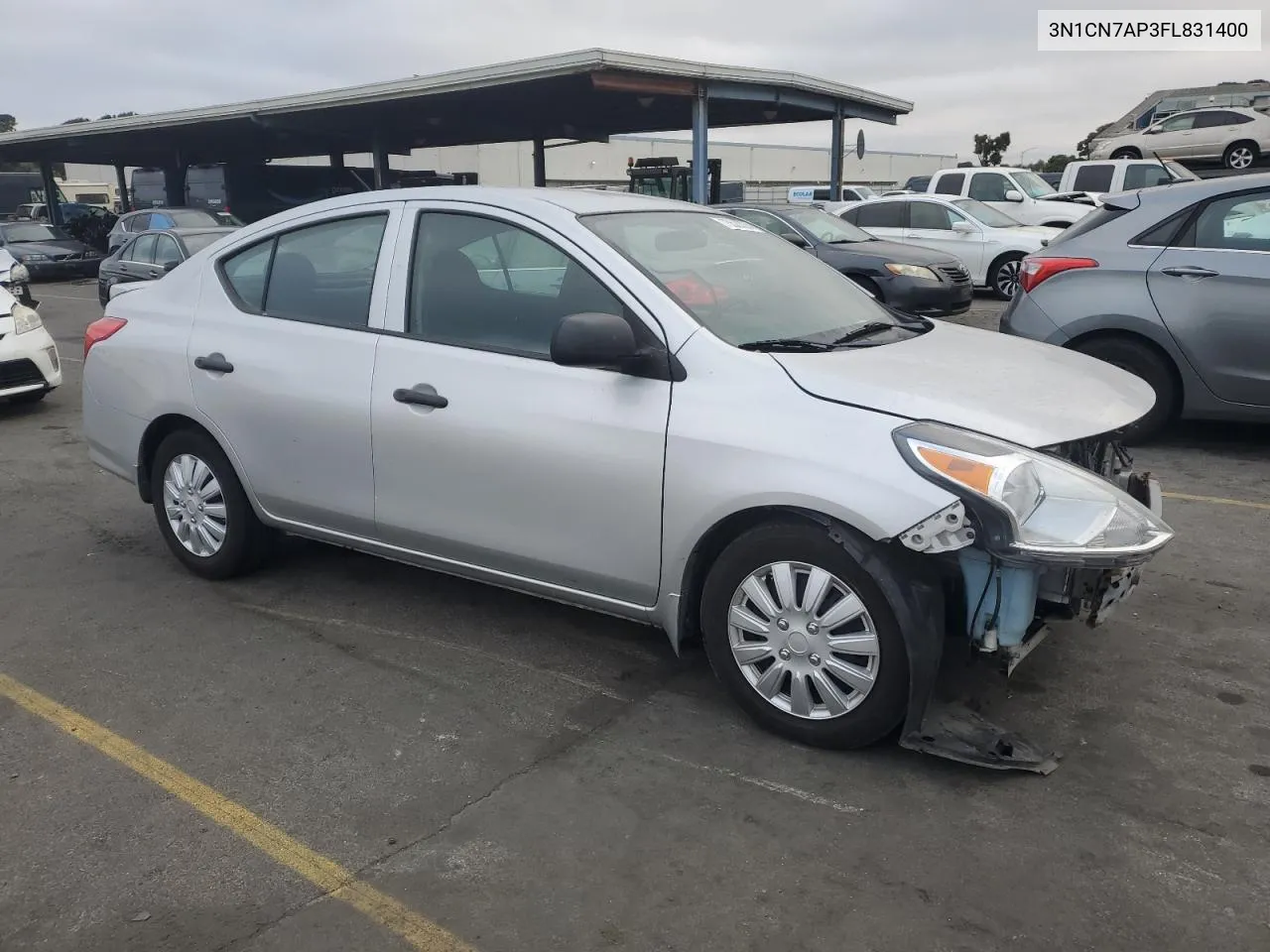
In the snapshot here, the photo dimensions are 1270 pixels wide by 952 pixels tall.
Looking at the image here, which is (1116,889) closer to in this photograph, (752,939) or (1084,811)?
(1084,811)

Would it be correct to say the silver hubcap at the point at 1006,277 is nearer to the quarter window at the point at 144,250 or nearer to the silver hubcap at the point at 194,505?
the quarter window at the point at 144,250

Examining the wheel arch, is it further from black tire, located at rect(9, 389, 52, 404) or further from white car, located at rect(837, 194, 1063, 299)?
white car, located at rect(837, 194, 1063, 299)

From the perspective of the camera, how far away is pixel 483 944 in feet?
8.18

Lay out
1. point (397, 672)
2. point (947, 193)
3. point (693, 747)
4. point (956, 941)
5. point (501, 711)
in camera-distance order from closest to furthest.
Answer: point (956, 941), point (693, 747), point (501, 711), point (397, 672), point (947, 193)

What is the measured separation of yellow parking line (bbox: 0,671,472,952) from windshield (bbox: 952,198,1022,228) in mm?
14632

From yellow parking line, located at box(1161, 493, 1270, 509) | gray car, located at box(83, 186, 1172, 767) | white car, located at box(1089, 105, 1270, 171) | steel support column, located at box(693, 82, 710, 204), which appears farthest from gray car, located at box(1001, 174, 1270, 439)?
white car, located at box(1089, 105, 1270, 171)

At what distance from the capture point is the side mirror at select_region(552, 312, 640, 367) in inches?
131

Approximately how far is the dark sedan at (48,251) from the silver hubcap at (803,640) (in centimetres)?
2555

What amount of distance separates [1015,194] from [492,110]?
10555 mm

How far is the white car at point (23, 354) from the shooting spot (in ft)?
28.3

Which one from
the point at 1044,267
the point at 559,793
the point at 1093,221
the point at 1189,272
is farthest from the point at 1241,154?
the point at 559,793

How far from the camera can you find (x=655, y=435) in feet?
11.1

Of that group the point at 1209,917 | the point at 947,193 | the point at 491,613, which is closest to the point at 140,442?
the point at 491,613

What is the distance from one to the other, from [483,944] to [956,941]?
1.11 m
